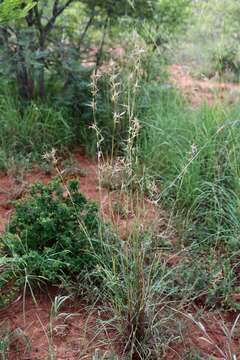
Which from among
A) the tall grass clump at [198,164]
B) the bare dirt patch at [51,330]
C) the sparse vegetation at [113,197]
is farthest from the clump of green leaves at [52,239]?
the tall grass clump at [198,164]

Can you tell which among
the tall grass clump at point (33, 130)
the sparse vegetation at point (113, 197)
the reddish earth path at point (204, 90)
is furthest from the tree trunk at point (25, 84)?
the reddish earth path at point (204, 90)

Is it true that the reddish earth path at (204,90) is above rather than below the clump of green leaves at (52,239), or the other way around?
below

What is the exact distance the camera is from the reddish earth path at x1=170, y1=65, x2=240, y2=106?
3964mm

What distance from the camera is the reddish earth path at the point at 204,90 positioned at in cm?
396

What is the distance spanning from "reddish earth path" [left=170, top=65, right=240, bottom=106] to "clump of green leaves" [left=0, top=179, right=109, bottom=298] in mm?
1718

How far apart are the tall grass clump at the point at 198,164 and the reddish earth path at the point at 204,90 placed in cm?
30

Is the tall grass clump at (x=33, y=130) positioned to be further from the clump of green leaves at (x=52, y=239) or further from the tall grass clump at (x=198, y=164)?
the clump of green leaves at (x=52, y=239)

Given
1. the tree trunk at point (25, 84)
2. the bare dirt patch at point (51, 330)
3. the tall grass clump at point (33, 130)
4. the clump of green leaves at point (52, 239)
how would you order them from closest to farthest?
the bare dirt patch at point (51, 330), the clump of green leaves at point (52, 239), the tall grass clump at point (33, 130), the tree trunk at point (25, 84)

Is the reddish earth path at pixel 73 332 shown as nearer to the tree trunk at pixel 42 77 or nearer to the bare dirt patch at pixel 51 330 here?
the bare dirt patch at pixel 51 330

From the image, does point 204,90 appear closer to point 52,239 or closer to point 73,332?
point 52,239

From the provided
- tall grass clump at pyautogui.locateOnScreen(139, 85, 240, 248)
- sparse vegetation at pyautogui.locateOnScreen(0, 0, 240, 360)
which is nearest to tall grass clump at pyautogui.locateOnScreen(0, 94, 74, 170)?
sparse vegetation at pyautogui.locateOnScreen(0, 0, 240, 360)

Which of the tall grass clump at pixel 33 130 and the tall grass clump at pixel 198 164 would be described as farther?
the tall grass clump at pixel 33 130

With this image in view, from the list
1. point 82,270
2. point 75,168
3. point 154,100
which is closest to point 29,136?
point 75,168

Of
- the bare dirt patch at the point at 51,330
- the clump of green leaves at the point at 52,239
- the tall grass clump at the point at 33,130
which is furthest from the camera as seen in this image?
the tall grass clump at the point at 33,130
